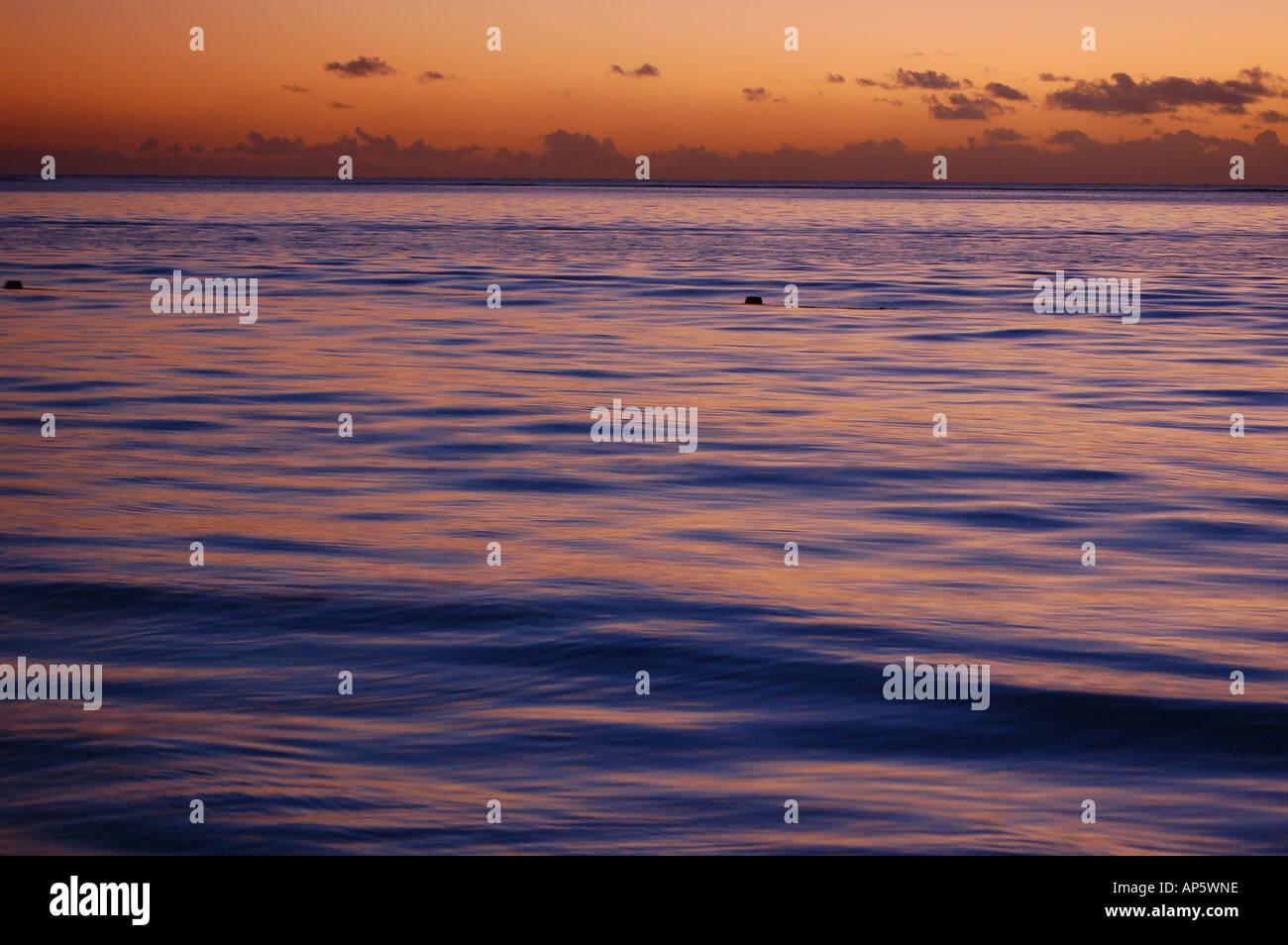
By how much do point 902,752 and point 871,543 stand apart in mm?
4209

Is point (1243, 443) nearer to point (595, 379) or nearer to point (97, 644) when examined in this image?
point (595, 379)

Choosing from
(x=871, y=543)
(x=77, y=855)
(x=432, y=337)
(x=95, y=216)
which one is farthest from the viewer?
(x=95, y=216)

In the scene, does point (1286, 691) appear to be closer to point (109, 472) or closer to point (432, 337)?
point (109, 472)

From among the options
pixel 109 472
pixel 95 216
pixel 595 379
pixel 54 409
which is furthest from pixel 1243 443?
pixel 95 216

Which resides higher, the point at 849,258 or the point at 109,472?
the point at 849,258

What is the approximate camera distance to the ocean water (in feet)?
20.9

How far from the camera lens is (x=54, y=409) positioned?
1720cm

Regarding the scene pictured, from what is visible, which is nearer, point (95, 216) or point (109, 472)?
point (109, 472)

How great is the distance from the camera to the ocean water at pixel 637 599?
6371mm

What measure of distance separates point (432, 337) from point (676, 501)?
14.3 meters

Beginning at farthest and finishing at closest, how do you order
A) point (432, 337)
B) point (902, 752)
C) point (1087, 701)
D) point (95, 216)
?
point (95, 216) → point (432, 337) → point (1087, 701) → point (902, 752)

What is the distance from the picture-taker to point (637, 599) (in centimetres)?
961

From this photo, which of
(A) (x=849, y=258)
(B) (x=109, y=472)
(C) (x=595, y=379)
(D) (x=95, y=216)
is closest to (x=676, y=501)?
(B) (x=109, y=472)
